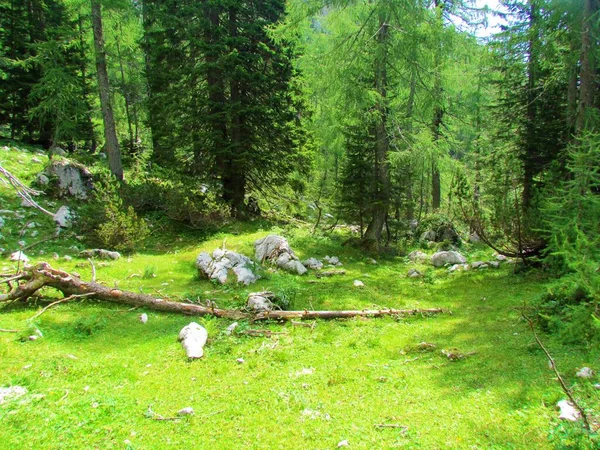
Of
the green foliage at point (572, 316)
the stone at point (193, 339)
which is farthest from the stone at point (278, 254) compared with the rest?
the green foliage at point (572, 316)

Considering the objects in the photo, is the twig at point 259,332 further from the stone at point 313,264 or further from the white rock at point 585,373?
the stone at point 313,264

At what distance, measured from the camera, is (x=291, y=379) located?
454 centimetres

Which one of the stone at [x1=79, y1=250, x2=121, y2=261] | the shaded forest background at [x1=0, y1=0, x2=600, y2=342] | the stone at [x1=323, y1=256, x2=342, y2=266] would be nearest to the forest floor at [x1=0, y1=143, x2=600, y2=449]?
the stone at [x1=79, y1=250, x2=121, y2=261]

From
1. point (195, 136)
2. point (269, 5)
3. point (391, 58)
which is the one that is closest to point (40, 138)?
point (195, 136)

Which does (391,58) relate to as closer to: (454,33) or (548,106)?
(454,33)

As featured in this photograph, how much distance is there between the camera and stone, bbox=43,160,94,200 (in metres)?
12.9

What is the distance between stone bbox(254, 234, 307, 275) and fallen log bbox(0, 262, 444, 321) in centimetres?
306

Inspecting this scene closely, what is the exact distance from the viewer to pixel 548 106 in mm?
12656

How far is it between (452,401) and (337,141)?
9.83 meters

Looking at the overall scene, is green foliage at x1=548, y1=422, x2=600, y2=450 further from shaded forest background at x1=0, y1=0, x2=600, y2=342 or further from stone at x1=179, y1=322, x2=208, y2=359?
stone at x1=179, y1=322, x2=208, y2=359

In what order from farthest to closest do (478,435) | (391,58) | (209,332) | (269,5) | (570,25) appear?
1. (269,5)
2. (391,58)
3. (570,25)
4. (209,332)
5. (478,435)

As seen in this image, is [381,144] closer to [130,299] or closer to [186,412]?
[130,299]

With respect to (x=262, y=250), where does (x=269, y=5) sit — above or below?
above

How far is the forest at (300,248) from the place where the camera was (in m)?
3.75
